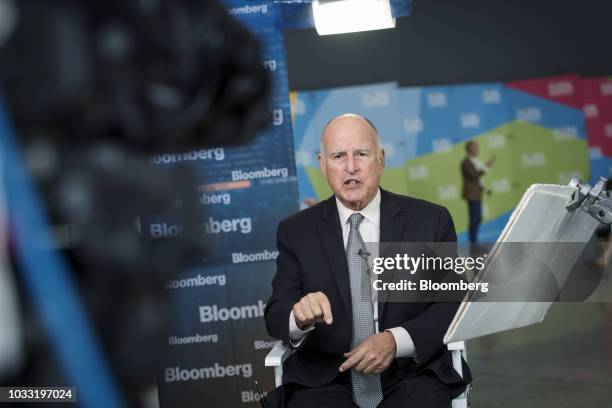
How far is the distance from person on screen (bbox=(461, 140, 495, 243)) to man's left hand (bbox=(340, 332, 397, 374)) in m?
8.96

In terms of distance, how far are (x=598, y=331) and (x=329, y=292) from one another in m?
4.23

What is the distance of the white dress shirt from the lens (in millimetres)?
2459

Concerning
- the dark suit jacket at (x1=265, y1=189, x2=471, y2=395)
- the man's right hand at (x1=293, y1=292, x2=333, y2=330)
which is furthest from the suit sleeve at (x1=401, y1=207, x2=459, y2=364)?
the man's right hand at (x1=293, y1=292, x2=333, y2=330)

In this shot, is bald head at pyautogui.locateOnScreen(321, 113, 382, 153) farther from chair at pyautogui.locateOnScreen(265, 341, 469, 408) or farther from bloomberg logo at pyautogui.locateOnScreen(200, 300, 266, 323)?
bloomberg logo at pyautogui.locateOnScreen(200, 300, 266, 323)

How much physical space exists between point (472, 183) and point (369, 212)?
8.78 metres

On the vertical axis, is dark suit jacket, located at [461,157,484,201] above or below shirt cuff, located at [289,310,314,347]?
below

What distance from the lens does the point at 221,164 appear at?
407cm

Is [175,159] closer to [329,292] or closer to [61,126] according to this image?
[61,126]

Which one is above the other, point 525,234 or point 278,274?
point 525,234

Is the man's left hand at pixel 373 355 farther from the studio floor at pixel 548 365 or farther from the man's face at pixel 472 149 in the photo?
the man's face at pixel 472 149

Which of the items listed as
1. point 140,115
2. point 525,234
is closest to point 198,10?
point 140,115

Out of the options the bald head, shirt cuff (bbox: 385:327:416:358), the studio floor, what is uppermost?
the bald head

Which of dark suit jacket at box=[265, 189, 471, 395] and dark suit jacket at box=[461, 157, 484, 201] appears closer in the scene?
dark suit jacket at box=[265, 189, 471, 395]

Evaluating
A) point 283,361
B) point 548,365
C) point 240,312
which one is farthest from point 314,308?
point 548,365
